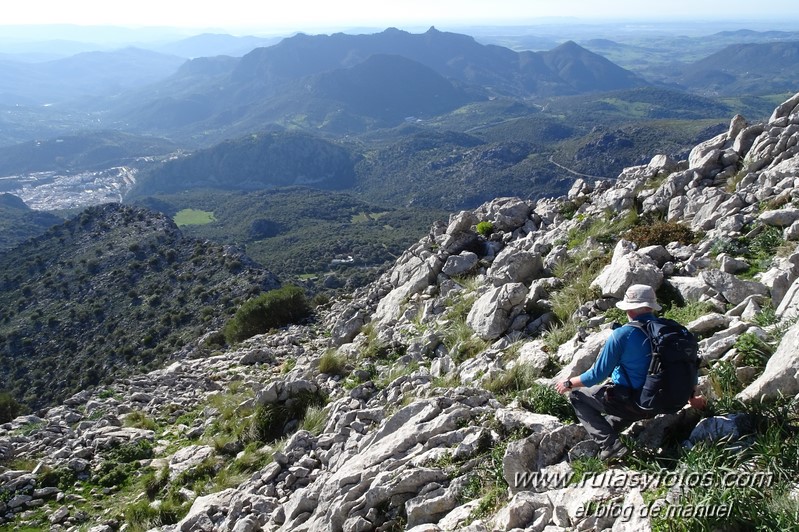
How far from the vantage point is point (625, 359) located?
5.81 meters

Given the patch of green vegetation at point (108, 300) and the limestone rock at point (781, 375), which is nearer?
the limestone rock at point (781, 375)

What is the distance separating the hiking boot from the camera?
551 cm

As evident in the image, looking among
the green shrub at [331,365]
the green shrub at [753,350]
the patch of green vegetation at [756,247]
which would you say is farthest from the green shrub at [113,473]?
the patch of green vegetation at [756,247]

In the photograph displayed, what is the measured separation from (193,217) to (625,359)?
15443 cm

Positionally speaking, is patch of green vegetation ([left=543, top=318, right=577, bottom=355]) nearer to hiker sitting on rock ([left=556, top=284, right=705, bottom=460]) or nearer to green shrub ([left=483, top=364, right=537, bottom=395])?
green shrub ([left=483, top=364, right=537, bottom=395])

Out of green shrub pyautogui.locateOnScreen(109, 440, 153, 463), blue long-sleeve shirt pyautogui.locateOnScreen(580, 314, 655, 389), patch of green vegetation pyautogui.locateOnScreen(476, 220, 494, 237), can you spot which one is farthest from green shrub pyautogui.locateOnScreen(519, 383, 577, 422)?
patch of green vegetation pyautogui.locateOnScreen(476, 220, 494, 237)

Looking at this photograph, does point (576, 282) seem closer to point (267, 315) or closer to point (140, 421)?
point (140, 421)

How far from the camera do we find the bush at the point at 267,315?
23188mm

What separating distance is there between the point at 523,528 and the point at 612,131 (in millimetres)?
173906

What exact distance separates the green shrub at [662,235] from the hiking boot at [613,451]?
7.03 m

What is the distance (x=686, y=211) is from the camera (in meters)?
13.0

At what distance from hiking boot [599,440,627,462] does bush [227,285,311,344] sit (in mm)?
19014

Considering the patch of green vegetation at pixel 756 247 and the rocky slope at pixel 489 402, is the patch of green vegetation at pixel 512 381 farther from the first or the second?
the patch of green vegetation at pixel 756 247

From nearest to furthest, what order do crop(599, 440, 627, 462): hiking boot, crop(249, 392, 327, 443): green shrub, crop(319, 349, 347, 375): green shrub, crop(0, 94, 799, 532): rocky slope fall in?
crop(0, 94, 799, 532): rocky slope, crop(599, 440, 627, 462): hiking boot, crop(249, 392, 327, 443): green shrub, crop(319, 349, 347, 375): green shrub
